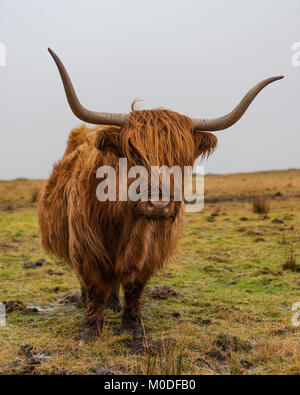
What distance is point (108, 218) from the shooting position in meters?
4.02

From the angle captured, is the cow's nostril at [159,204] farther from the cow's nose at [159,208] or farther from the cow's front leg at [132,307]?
the cow's front leg at [132,307]

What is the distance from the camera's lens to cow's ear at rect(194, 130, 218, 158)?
3.87 m

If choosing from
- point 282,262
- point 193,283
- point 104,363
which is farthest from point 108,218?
point 282,262

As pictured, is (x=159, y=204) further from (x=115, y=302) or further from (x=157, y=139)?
(x=115, y=302)

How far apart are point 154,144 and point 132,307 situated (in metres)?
1.87

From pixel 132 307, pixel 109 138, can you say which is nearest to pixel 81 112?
pixel 109 138

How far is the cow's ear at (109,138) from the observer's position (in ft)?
11.9

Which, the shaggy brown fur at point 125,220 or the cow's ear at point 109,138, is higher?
the cow's ear at point 109,138

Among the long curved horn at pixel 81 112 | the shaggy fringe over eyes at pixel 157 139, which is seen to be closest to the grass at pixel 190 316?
the shaggy fringe over eyes at pixel 157 139

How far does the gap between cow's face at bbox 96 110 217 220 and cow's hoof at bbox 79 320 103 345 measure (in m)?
1.48

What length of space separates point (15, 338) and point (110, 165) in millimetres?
1994

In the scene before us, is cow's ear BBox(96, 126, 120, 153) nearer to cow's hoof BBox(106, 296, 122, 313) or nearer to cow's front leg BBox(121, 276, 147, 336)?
cow's front leg BBox(121, 276, 147, 336)

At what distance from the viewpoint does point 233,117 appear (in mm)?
3785
